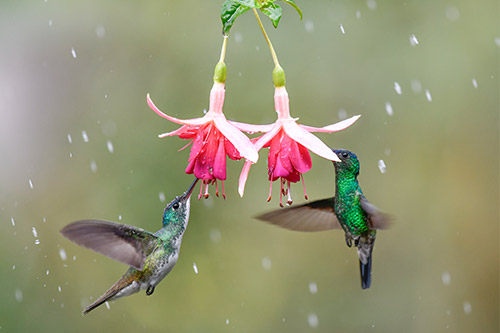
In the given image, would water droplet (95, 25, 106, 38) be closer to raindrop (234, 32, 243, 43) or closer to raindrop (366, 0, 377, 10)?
raindrop (234, 32, 243, 43)

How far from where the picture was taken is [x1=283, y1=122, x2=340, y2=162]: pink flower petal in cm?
96

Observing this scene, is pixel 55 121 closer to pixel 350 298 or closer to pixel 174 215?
pixel 350 298

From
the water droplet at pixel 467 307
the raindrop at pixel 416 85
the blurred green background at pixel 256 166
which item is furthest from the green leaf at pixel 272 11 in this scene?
the water droplet at pixel 467 307

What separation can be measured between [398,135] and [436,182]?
0.27 metres

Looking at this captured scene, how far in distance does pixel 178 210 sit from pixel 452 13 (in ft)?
6.94

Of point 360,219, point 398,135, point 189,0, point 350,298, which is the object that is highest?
point 360,219

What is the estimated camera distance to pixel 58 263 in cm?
319

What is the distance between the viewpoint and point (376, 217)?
1280 millimetres

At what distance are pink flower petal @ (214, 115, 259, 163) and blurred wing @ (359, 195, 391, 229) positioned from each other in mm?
348

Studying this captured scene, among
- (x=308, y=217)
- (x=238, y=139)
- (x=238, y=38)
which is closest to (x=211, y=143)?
(x=238, y=139)

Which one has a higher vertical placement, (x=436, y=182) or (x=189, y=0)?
(x=189, y=0)

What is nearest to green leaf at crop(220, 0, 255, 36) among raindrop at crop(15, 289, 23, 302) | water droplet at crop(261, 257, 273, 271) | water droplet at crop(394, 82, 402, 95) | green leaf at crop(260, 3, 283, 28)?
green leaf at crop(260, 3, 283, 28)

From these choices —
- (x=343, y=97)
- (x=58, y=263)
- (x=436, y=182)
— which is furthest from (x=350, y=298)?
(x=58, y=263)

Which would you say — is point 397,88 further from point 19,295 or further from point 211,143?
point 211,143
